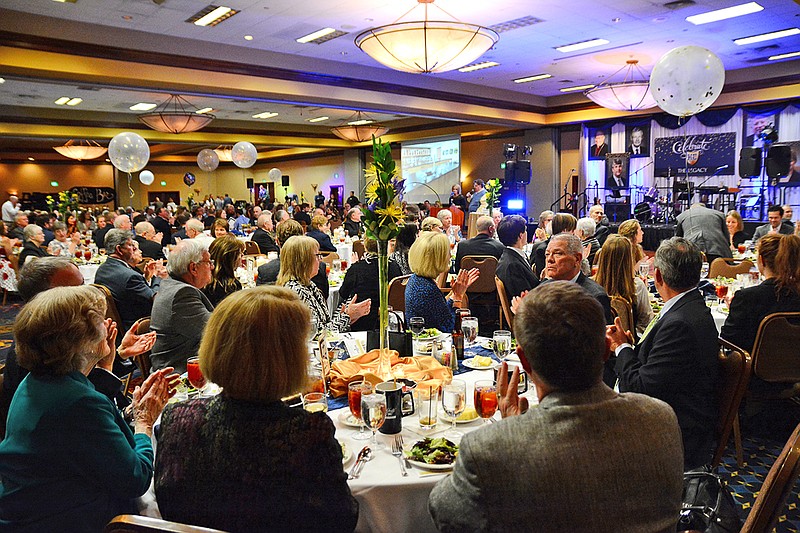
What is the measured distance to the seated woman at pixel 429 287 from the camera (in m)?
3.60

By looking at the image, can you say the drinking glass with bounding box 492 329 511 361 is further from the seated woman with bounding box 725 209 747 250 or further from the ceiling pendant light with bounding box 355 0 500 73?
the seated woman with bounding box 725 209 747 250

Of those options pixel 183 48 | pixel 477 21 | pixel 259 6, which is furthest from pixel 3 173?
pixel 477 21

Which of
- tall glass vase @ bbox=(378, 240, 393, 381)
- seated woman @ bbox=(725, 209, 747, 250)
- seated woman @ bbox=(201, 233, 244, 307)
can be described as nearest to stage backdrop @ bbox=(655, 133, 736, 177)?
seated woman @ bbox=(725, 209, 747, 250)

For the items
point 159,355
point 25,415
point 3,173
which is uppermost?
point 3,173

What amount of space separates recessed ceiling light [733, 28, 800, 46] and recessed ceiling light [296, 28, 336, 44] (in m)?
6.49

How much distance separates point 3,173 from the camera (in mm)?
23781

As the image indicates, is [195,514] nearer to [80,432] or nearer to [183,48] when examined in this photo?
[80,432]

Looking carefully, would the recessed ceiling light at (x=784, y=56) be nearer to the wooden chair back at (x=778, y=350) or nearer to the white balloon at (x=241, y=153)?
the wooden chair back at (x=778, y=350)

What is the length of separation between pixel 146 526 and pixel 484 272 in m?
4.79

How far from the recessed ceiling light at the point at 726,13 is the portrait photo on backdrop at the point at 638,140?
22.6 ft

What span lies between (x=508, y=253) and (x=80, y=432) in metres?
3.68

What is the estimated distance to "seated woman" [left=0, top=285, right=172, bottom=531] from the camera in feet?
5.05

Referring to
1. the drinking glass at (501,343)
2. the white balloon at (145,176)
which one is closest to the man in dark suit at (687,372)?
the drinking glass at (501,343)

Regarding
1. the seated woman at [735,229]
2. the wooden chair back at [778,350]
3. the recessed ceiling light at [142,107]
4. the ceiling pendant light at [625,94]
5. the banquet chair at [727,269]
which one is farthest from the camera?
the recessed ceiling light at [142,107]
